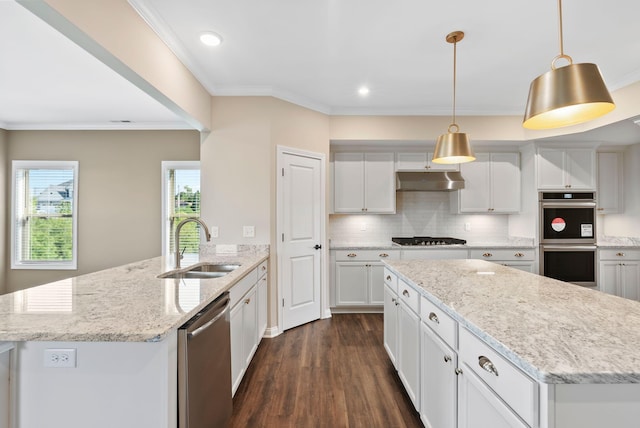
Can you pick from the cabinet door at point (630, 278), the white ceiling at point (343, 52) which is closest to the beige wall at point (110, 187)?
the white ceiling at point (343, 52)

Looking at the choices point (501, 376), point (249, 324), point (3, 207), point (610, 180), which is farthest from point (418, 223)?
point (3, 207)

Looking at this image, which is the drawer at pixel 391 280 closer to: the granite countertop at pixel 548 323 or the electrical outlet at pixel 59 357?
the granite countertop at pixel 548 323

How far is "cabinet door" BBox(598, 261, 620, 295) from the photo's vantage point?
13.2 feet

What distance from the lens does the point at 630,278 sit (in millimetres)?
4027

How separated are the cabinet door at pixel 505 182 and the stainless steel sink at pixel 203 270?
3833 mm

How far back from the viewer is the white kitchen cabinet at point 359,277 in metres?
4.11

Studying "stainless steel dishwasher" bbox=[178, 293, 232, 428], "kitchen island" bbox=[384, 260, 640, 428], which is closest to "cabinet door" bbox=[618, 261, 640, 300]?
"kitchen island" bbox=[384, 260, 640, 428]

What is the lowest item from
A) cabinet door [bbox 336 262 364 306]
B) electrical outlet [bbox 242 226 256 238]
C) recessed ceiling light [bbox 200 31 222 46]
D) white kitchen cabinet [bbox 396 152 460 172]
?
cabinet door [bbox 336 262 364 306]

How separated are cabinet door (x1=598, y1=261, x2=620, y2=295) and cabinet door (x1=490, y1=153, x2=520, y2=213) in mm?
1300

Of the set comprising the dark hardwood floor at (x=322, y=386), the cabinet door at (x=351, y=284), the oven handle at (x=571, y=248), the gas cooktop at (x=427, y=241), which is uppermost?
the gas cooktop at (x=427, y=241)

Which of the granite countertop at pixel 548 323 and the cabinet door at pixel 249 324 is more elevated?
the granite countertop at pixel 548 323

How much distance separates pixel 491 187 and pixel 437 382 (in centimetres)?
367

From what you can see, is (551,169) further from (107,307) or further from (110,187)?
(110,187)

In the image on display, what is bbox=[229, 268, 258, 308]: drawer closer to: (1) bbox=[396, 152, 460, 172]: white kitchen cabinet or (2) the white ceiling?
(2) the white ceiling
